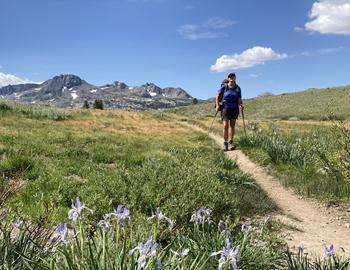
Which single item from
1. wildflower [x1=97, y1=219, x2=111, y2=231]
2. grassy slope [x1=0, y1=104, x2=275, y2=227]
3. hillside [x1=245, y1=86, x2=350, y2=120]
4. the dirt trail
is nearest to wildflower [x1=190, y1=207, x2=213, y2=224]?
wildflower [x1=97, y1=219, x2=111, y2=231]

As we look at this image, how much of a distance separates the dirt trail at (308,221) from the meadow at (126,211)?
0.35 metres

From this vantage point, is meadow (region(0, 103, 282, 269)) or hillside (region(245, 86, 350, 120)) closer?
meadow (region(0, 103, 282, 269))

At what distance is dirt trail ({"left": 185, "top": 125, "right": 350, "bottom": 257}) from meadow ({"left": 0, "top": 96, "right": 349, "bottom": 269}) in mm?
353

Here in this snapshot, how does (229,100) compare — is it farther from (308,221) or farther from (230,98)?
(308,221)

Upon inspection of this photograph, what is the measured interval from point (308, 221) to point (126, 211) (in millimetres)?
6172

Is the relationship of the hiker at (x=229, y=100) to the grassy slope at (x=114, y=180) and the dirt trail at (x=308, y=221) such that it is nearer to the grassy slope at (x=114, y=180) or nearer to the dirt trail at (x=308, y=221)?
the grassy slope at (x=114, y=180)

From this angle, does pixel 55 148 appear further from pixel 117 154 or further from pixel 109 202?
pixel 109 202

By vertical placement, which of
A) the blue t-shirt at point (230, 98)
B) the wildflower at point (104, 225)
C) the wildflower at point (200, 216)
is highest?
the blue t-shirt at point (230, 98)

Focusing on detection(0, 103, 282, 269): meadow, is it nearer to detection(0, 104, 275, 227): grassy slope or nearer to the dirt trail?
detection(0, 104, 275, 227): grassy slope

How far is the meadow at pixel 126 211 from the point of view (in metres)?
3.76

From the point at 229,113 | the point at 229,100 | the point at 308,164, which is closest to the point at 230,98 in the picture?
the point at 229,100

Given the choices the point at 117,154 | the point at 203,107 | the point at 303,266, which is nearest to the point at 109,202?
the point at 303,266

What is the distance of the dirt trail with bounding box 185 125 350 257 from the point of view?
752 cm

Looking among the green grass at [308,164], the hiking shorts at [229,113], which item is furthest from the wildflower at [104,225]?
the hiking shorts at [229,113]
